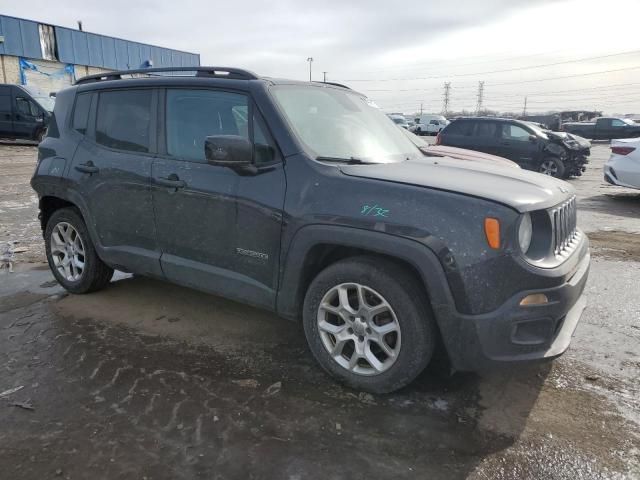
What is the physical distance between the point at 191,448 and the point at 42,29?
34641 millimetres

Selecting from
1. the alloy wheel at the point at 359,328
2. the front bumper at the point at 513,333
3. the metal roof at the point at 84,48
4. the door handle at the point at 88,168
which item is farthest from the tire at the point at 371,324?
the metal roof at the point at 84,48

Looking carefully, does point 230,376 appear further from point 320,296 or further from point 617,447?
point 617,447

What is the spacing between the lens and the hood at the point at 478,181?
2652 millimetres

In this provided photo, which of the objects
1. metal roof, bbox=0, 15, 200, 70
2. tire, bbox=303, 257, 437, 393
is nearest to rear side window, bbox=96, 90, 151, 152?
tire, bbox=303, 257, 437, 393

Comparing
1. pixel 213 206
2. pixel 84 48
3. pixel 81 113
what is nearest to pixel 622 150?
pixel 213 206

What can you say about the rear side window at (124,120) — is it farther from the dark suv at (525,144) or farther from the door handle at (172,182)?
the dark suv at (525,144)

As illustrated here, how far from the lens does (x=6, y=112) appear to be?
1938cm

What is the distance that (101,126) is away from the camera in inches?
164

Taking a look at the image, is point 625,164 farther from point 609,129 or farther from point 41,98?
point 609,129

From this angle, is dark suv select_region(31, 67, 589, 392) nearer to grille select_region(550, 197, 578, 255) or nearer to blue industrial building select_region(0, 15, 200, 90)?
grille select_region(550, 197, 578, 255)

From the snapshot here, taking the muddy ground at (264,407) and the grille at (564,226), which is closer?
the muddy ground at (264,407)

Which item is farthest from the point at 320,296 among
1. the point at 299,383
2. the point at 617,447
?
the point at 617,447

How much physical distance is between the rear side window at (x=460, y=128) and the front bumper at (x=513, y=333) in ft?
39.6

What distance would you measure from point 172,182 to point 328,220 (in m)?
1.32
